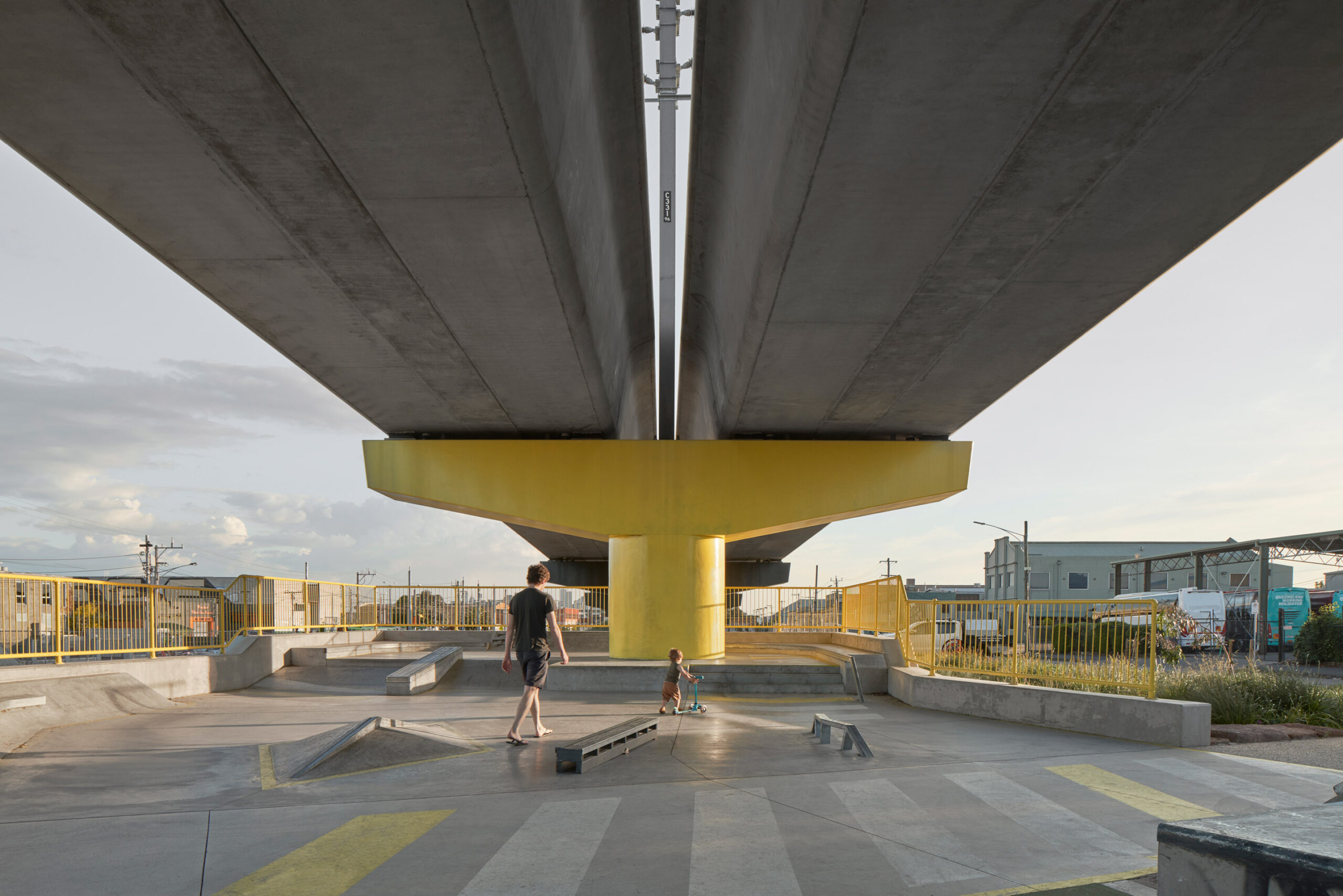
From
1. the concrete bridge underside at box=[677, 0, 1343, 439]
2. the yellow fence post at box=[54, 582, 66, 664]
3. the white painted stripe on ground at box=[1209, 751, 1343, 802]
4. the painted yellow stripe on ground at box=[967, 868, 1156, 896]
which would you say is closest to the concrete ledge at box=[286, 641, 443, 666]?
the yellow fence post at box=[54, 582, 66, 664]

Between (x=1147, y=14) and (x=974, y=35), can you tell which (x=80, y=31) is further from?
(x=1147, y=14)

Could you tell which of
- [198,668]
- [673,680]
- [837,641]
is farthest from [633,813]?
[837,641]

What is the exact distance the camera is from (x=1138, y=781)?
21.9 feet

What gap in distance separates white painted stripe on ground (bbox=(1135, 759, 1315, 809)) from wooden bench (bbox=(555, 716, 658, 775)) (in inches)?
177

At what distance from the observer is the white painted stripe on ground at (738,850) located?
411 cm

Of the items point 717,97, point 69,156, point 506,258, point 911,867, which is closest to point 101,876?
point 911,867

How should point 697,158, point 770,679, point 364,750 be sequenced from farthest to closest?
point 770,679 → point 697,158 → point 364,750

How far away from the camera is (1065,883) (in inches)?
163

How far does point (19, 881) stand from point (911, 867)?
4464 mm

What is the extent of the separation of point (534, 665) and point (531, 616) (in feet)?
1.54

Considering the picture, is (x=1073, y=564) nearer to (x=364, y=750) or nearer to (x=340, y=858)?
(x=364, y=750)

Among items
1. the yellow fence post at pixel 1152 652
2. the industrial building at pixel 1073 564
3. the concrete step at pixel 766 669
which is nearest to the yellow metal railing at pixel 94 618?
the concrete step at pixel 766 669

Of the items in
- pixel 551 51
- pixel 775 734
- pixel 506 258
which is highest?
pixel 551 51

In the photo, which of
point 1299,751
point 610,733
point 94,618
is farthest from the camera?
point 94,618
